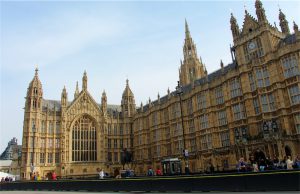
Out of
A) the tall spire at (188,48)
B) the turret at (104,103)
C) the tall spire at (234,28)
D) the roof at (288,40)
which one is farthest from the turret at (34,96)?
the roof at (288,40)

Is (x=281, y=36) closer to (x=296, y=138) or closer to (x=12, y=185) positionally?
(x=296, y=138)

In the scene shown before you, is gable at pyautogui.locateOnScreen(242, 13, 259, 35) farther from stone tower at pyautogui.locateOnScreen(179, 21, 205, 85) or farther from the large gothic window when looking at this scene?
the large gothic window

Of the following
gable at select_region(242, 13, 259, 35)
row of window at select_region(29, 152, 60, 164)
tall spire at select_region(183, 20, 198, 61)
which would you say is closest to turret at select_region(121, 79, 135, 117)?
row of window at select_region(29, 152, 60, 164)

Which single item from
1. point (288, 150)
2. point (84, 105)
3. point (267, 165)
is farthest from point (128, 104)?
point (267, 165)

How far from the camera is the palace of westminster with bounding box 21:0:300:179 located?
36.0 meters

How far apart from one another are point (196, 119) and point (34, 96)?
129 feet

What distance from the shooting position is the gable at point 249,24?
41581mm

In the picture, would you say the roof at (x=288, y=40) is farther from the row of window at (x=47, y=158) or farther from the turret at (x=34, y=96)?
the turret at (x=34, y=96)

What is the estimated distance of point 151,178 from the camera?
22328mm

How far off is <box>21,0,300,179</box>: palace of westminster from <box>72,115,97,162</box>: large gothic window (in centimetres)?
24

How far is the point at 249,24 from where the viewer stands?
42.5 m

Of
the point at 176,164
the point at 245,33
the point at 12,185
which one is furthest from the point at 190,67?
the point at 12,185

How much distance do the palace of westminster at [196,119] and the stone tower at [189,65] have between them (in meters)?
0.38

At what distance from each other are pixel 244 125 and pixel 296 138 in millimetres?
7893
